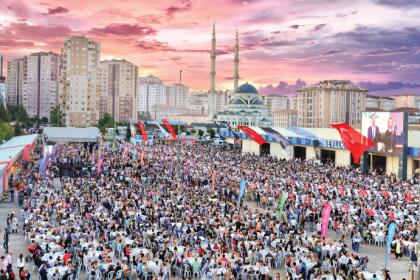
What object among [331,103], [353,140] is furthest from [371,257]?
[331,103]

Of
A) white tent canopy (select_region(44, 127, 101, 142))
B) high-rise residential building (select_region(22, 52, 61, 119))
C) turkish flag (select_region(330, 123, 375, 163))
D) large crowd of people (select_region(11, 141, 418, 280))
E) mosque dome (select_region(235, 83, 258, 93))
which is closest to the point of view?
large crowd of people (select_region(11, 141, 418, 280))

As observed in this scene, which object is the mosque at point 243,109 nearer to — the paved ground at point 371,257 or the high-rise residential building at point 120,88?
the high-rise residential building at point 120,88

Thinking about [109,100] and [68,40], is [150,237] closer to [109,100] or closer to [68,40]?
[68,40]

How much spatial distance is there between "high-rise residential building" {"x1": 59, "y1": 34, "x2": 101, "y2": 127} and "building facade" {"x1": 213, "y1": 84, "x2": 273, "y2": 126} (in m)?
46.2

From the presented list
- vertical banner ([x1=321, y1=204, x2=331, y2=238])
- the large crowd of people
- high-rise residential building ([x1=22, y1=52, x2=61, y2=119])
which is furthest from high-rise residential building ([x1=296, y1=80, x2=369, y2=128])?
vertical banner ([x1=321, y1=204, x2=331, y2=238])

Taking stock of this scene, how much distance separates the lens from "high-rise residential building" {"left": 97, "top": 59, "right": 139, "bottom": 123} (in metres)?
179

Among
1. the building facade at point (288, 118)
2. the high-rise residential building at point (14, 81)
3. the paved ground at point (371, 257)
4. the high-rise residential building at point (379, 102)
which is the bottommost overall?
the paved ground at point (371, 257)

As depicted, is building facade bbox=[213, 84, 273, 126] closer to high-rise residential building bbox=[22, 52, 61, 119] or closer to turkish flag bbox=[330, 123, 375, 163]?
high-rise residential building bbox=[22, 52, 61, 119]

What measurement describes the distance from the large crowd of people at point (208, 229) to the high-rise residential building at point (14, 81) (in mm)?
183033

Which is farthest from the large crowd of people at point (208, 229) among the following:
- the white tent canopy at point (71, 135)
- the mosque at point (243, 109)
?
the mosque at point (243, 109)

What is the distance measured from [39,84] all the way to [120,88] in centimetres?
3620

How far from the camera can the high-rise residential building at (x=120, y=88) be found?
17946 centimetres

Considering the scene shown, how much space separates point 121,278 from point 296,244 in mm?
7516

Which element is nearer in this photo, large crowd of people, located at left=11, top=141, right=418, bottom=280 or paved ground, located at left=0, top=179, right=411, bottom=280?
large crowd of people, located at left=11, top=141, right=418, bottom=280
